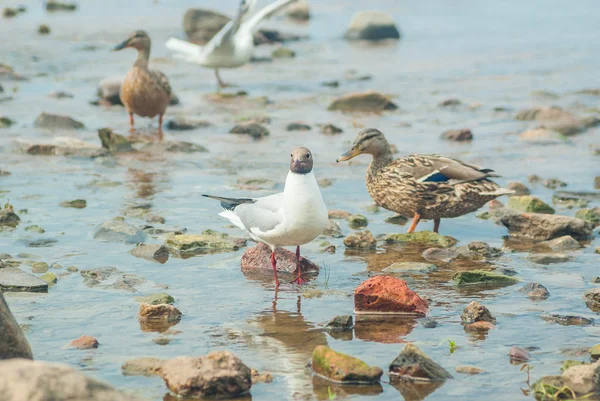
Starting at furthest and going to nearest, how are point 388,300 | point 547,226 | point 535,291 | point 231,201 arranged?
point 547,226 < point 231,201 < point 535,291 < point 388,300

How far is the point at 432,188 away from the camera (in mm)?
9859

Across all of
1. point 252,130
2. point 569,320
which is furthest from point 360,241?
point 252,130

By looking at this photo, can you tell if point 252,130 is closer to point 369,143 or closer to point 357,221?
point 369,143

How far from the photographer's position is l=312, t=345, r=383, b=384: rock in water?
5.78 meters

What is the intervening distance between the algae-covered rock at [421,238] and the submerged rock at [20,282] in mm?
3257

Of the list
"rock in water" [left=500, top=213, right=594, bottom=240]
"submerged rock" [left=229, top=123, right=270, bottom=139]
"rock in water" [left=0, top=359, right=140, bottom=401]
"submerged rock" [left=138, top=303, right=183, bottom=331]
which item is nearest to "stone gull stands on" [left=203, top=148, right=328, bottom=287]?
"submerged rock" [left=138, top=303, right=183, bottom=331]

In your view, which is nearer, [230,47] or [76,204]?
[76,204]

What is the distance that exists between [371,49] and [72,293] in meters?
17.9

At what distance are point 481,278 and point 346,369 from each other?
2547 millimetres

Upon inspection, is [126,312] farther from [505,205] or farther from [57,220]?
[505,205]

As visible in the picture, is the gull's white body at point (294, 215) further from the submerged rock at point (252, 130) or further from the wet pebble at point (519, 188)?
the submerged rock at point (252, 130)

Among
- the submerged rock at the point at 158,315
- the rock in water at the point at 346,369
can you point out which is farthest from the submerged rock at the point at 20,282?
the rock in water at the point at 346,369

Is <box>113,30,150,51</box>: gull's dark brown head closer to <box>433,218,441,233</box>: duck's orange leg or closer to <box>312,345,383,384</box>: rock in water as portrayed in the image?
<box>433,218,441,233</box>: duck's orange leg

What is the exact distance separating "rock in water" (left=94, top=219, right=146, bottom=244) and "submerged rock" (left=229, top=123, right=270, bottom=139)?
217 inches
